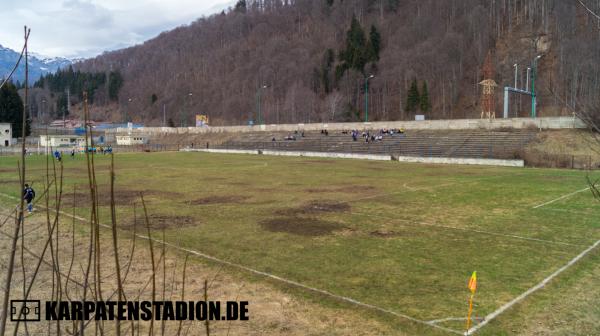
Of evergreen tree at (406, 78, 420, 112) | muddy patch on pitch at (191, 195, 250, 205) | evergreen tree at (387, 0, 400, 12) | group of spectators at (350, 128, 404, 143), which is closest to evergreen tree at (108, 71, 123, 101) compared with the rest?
evergreen tree at (387, 0, 400, 12)

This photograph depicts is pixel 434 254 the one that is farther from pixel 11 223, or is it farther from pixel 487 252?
pixel 11 223

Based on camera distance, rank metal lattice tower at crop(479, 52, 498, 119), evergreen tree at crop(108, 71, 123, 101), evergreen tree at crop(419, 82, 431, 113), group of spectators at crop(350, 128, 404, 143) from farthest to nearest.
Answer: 1. evergreen tree at crop(108, 71, 123, 101)
2. evergreen tree at crop(419, 82, 431, 113)
3. metal lattice tower at crop(479, 52, 498, 119)
4. group of spectators at crop(350, 128, 404, 143)

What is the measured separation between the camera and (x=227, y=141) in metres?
81.9

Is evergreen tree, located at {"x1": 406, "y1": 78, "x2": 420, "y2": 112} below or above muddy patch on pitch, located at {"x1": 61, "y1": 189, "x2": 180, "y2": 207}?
above

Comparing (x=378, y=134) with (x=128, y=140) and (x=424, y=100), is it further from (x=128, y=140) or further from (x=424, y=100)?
(x=128, y=140)

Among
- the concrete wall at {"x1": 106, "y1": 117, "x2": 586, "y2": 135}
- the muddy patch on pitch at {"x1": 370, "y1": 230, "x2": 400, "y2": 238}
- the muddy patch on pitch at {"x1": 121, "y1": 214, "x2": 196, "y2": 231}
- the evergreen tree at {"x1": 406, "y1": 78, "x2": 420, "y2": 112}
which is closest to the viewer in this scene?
the muddy patch on pitch at {"x1": 370, "y1": 230, "x2": 400, "y2": 238}

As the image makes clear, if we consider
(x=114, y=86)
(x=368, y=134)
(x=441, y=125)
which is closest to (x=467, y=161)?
(x=441, y=125)

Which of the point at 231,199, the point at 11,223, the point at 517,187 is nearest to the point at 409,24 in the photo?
the point at 517,187

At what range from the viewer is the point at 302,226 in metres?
14.9

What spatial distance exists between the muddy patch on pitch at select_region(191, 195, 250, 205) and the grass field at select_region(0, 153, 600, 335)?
0.05 m

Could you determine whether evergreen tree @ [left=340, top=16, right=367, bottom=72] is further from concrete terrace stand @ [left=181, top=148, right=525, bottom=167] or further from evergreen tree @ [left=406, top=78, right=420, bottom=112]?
concrete terrace stand @ [left=181, top=148, right=525, bottom=167]

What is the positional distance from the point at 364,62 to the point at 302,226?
346ft

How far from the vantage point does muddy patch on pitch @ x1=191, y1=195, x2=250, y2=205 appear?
20.0 m

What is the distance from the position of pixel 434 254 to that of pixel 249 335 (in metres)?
6.53
